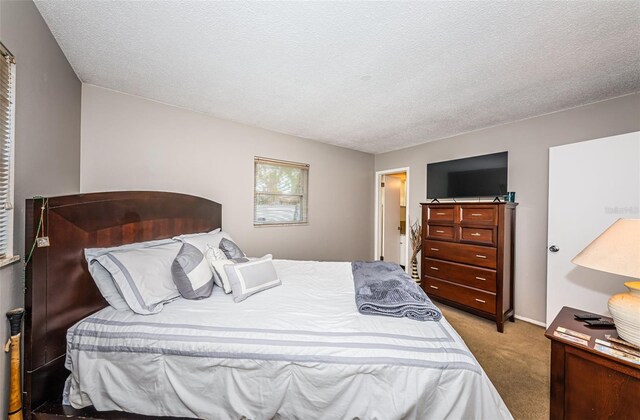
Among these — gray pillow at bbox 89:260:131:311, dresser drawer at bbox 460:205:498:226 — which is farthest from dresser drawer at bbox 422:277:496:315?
gray pillow at bbox 89:260:131:311

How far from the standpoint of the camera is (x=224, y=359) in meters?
1.23

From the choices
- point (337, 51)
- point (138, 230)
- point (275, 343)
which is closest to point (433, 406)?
point (275, 343)

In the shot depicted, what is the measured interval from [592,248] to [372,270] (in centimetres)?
138

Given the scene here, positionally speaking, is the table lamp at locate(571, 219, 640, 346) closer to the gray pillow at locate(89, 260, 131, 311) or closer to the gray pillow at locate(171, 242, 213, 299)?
the gray pillow at locate(171, 242, 213, 299)

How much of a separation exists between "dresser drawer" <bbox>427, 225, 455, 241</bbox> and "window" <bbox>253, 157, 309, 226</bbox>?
1860 millimetres

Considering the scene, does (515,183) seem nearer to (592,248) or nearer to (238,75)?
(592,248)

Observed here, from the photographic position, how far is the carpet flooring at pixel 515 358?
1703 millimetres

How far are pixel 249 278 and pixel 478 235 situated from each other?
2.70 metres

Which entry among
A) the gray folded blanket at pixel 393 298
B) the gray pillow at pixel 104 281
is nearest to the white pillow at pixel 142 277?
the gray pillow at pixel 104 281

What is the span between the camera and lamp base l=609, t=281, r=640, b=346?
1144 mm

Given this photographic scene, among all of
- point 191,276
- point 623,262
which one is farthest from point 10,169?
point 623,262

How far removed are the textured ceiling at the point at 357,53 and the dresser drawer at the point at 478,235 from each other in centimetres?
138

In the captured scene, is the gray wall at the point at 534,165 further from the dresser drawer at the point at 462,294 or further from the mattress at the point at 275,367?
the mattress at the point at 275,367

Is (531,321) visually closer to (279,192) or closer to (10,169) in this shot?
(279,192)
